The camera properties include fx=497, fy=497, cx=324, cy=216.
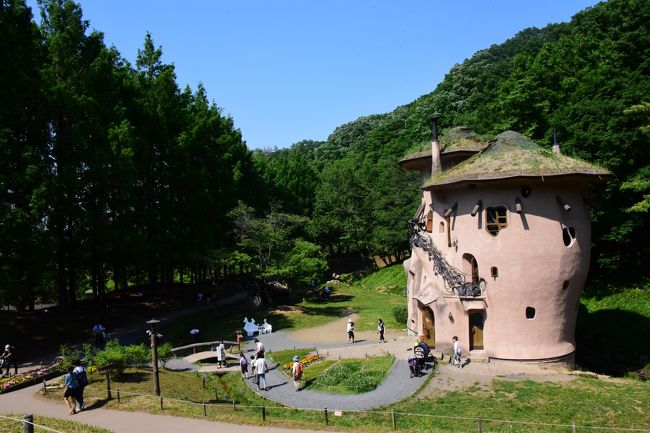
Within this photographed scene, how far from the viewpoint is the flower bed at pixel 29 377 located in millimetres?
19516

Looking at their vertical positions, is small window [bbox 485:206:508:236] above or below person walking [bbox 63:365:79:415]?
above

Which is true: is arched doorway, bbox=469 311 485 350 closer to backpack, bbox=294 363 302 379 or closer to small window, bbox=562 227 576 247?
small window, bbox=562 227 576 247

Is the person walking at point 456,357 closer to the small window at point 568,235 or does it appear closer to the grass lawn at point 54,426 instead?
the small window at point 568,235

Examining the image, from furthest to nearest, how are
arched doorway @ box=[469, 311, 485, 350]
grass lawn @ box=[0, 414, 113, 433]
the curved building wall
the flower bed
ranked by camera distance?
arched doorway @ box=[469, 311, 485, 350], the curved building wall, the flower bed, grass lawn @ box=[0, 414, 113, 433]

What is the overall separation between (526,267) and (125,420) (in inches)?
711

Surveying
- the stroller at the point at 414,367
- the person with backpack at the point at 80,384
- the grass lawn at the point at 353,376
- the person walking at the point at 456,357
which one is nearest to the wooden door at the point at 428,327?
the grass lawn at the point at 353,376

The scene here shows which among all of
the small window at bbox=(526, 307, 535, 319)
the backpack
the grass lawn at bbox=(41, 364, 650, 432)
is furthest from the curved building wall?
the backpack

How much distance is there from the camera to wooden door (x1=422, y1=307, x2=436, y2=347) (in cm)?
2719

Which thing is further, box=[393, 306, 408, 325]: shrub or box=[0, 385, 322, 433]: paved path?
box=[393, 306, 408, 325]: shrub

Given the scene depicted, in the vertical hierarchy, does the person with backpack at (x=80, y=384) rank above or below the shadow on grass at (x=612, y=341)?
above

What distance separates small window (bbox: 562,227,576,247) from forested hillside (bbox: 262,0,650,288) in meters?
10.3

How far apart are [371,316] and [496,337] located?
1444 centimetres

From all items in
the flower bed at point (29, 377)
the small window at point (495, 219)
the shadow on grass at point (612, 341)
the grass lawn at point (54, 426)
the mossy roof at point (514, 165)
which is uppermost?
the mossy roof at point (514, 165)

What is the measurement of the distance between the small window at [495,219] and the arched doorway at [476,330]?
4266mm
